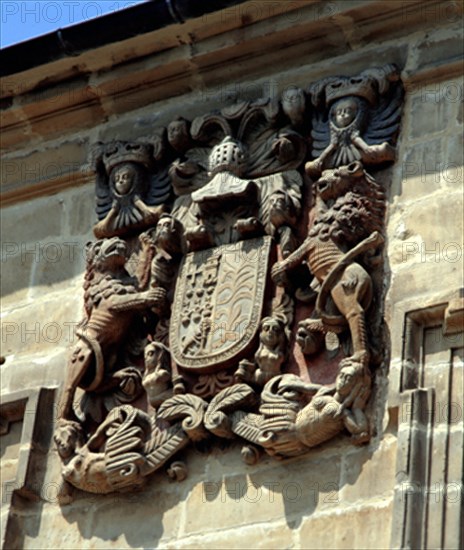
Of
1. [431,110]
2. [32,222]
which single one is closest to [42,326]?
[32,222]

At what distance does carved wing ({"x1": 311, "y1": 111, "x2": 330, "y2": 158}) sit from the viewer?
27.6ft

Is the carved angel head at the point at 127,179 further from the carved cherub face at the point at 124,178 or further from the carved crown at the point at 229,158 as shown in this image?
the carved crown at the point at 229,158

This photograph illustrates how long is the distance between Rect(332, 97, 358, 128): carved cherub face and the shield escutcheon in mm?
528

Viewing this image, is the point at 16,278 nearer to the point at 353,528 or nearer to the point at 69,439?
the point at 69,439

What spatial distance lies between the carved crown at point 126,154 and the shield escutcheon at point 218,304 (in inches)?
24.5

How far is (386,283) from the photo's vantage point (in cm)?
798

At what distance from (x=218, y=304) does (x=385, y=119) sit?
0.95 metres

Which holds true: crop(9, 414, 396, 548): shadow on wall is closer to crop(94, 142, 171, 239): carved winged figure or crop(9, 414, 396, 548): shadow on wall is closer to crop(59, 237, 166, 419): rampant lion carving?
crop(59, 237, 166, 419): rampant lion carving

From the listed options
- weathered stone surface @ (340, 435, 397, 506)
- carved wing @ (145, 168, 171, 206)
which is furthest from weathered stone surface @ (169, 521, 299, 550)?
carved wing @ (145, 168, 171, 206)

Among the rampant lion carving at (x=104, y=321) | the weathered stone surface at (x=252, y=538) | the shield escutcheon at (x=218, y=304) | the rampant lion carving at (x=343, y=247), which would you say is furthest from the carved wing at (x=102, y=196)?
the weathered stone surface at (x=252, y=538)

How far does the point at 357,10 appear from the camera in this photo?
8.60 meters

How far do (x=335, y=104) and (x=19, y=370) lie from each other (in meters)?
1.61

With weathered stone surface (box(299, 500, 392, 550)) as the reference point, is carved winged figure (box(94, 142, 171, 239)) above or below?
above

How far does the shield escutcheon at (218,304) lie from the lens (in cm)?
806
